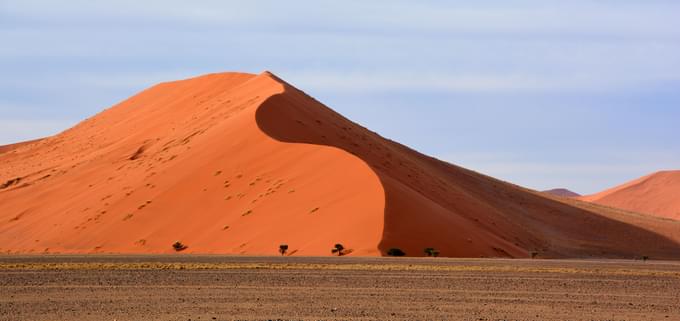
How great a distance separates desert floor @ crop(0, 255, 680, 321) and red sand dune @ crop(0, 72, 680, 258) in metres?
15.2

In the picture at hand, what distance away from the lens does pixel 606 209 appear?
358 feet

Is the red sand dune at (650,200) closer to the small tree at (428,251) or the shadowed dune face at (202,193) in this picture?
the shadowed dune face at (202,193)

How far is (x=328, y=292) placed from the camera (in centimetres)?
2716

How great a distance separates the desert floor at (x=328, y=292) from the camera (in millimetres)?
22172

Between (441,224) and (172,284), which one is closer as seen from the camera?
(172,284)

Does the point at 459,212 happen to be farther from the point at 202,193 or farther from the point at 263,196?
the point at 202,193

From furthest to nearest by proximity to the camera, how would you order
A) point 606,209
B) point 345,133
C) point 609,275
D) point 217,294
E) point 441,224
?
point 606,209, point 345,133, point 441,224, point 609,275, point 217,294

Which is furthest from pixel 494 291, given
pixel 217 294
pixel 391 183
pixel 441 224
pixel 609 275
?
pixel 391 183

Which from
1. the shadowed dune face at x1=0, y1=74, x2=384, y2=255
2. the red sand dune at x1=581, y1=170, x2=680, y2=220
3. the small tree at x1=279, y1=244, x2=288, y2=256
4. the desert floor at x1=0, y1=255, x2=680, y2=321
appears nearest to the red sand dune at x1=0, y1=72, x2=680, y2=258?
the shadowed dune face at x1=0, y1=74, x2=384, y2=255

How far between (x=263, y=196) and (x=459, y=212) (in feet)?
43.1

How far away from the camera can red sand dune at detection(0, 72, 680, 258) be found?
56.3m

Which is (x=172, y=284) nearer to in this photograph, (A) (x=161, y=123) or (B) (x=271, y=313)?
(B) (x=271, y=313)

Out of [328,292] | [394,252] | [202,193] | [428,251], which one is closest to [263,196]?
[202,193]

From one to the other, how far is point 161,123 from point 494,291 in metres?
66.1
